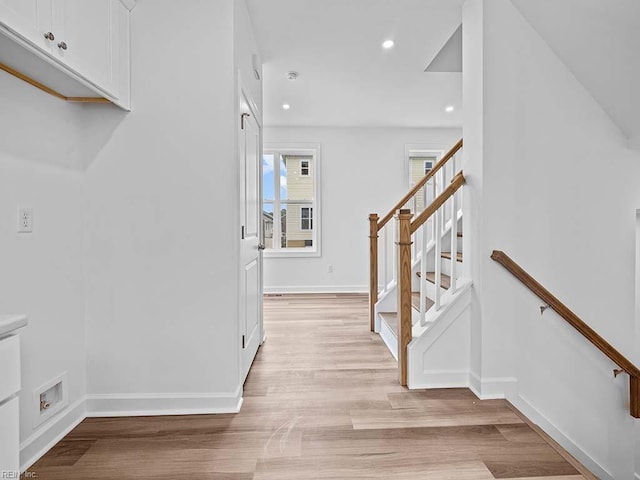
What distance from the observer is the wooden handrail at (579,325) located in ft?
6.91

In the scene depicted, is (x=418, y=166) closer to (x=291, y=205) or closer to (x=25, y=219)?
(x=291, y=205)

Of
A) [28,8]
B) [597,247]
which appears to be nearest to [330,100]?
[597,247]

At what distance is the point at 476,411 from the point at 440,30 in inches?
107

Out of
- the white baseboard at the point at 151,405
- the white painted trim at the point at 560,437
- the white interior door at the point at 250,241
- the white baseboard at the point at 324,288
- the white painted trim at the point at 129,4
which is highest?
the white painted trim at the point at 129,4

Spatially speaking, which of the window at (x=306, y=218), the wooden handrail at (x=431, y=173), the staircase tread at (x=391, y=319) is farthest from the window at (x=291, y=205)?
the wooden handrail at (x=431, y=173)

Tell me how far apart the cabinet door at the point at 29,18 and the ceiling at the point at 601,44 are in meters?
2.44

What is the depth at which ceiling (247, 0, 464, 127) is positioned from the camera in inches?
106

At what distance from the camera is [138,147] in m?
2.10

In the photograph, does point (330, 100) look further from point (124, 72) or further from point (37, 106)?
point (37, 106)

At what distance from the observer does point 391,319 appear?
351cm

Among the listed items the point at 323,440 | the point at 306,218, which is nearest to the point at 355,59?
the point at 306,218

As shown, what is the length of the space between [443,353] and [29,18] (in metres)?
2.61

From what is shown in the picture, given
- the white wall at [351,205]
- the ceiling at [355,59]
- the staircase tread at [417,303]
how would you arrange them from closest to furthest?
the ceiling at [355,59] → the staircase tread at [417,303] → the white wall at [351,205]

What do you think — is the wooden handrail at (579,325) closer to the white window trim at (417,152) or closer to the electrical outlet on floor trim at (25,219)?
the electrical outlet on floor trim at (25,219)
